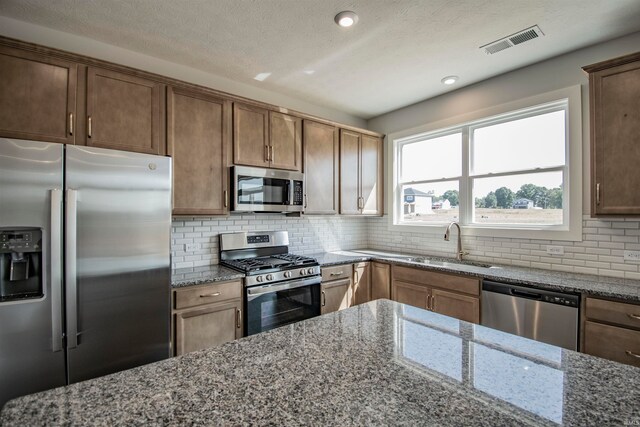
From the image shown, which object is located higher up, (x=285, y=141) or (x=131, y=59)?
(x=131, y=59)

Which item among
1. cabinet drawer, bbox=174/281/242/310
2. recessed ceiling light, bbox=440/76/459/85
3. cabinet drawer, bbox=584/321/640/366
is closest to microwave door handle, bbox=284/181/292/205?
cabinet drawer, bbox=174/281/242/310

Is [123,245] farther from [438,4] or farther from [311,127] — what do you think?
[438,4]

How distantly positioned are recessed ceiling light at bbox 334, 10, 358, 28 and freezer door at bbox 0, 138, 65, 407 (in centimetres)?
189

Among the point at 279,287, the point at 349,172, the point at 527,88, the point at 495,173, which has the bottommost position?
the point at 279,287

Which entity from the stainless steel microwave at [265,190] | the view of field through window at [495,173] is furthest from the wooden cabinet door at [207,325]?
the view of field through window at [495,173]

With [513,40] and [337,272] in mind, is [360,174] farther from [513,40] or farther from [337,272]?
[513,40]

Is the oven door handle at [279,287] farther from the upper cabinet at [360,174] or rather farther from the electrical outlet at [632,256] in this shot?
the electrical outlet at [632,256]

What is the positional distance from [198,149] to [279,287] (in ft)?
4.47

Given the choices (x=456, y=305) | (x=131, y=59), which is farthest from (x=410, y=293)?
(x=131, y=59)

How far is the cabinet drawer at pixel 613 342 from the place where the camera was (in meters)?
1.92

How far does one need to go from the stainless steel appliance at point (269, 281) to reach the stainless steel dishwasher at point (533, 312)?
4.94 ft

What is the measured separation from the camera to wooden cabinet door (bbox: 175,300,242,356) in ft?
7.54

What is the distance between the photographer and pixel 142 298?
200 centimetres

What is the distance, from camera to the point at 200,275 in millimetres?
2549
